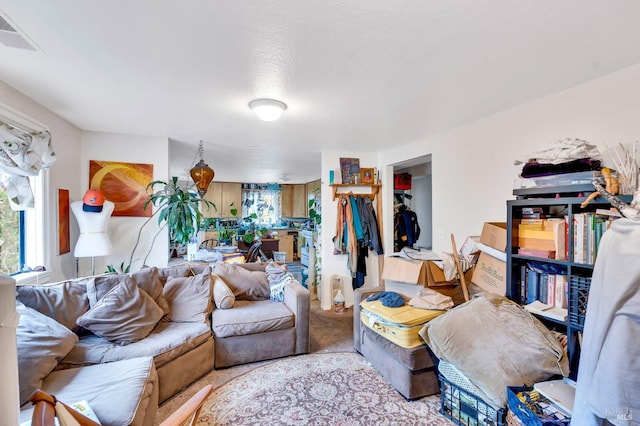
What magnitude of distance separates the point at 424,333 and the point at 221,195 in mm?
6952

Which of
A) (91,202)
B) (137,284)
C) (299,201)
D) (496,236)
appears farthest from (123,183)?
(299,201)

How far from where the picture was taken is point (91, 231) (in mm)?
2863

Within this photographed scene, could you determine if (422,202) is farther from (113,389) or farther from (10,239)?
(10,239)

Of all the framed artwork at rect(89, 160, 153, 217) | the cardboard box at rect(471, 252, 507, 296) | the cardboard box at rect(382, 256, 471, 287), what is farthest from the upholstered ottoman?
the framed artwork at rect(89, 160, 153, 217)

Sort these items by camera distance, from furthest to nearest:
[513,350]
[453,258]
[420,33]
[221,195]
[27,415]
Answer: [221,195] < [453,258] < [513,350] < [420,33] < [27,415]

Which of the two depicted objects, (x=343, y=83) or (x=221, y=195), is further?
(x=221, y=195)

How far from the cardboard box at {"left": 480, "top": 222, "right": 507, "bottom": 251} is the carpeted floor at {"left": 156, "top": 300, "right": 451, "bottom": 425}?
47.6 inches

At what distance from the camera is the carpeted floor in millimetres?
1905

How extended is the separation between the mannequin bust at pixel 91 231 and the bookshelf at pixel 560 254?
3567mm

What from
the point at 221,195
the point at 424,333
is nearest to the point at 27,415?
the point at 424,333

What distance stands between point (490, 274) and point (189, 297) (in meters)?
2.54

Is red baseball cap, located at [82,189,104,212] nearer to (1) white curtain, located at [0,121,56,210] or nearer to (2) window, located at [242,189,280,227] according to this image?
(1) white curtain, located at [0,121,56,210]

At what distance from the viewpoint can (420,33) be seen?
144 cm

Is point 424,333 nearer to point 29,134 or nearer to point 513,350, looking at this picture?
point 513,350
